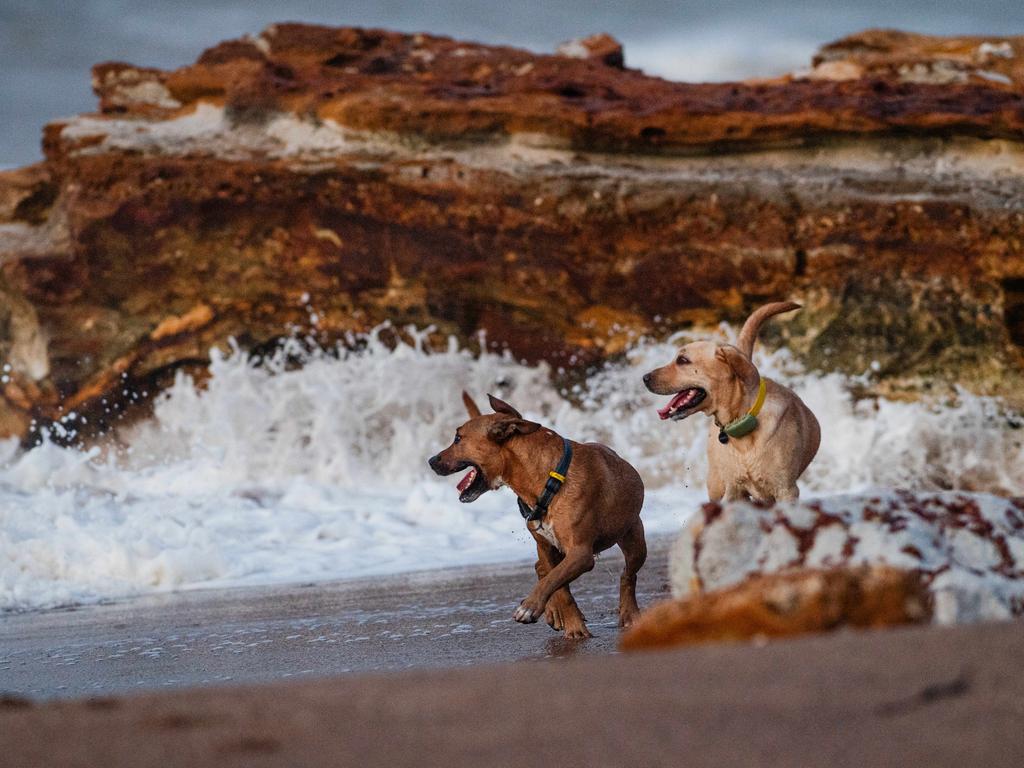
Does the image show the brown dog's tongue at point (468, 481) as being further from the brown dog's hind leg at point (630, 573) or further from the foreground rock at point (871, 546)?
the foreground rock at point (871, 546)

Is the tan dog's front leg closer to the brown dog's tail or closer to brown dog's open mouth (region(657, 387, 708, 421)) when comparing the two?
brown dog's open mouth (region(657, 387, 708, 421))

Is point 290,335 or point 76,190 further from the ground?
point 76,190

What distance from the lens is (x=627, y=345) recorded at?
17.7m

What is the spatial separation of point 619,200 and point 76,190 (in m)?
7.21

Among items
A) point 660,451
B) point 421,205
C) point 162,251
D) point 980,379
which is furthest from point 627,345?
point 162,251

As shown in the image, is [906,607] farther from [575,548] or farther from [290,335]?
[290,335]

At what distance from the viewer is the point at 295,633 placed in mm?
7285

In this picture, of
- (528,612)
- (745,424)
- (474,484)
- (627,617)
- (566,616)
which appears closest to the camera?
(528,612)

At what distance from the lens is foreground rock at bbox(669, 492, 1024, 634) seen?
13.0ft

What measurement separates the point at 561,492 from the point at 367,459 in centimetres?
1043

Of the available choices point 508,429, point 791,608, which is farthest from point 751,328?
point 791,608

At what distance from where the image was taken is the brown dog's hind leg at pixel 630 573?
6820 millimetres

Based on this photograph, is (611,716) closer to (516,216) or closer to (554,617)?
(554,617)

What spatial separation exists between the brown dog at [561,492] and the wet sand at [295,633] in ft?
0.72
